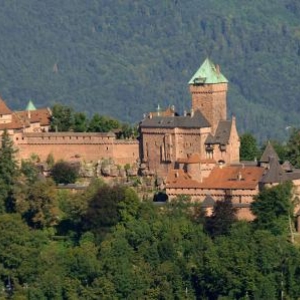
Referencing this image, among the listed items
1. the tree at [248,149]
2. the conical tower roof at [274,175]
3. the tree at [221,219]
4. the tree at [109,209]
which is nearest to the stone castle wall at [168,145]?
the tree at [248,149]

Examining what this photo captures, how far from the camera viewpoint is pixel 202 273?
80438mm

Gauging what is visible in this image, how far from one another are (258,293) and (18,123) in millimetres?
19385

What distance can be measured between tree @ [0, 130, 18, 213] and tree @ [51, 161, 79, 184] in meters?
1.66

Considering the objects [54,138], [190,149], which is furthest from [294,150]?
[54,138]

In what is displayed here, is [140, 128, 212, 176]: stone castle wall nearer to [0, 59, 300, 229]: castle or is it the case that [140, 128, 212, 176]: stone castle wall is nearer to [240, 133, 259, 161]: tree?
[0, 59, 300, 229]: castle

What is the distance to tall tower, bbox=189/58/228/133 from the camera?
296 ft

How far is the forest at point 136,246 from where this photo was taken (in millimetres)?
79812

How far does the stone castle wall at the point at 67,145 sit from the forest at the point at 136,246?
12.5ft

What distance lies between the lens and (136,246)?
82.8 metres

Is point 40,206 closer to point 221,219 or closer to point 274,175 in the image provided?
point 221,219

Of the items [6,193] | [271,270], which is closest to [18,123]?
[6,193]

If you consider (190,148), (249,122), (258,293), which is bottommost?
(258,293)

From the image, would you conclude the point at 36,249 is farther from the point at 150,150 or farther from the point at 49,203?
the point at 150,150

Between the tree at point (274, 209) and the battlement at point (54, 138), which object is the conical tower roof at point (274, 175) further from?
the battlement at point (54, 138)
